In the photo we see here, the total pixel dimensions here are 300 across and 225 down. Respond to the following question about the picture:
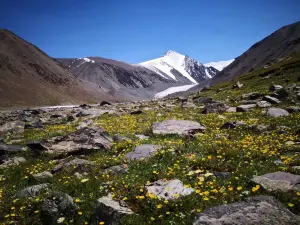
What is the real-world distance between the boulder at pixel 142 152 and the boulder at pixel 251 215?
17.4ft

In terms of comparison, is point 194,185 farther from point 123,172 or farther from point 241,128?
point 241,128

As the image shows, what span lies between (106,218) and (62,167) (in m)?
5.12

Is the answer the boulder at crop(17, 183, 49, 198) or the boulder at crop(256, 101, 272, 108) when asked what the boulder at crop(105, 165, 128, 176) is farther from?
the boulder at crop(256, 101, 272, 108)

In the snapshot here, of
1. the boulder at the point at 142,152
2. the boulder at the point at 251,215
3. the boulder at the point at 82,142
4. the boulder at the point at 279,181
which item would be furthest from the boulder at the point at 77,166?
the boulder at the point at 279,181

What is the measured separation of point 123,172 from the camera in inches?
396

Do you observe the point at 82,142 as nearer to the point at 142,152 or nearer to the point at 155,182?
the point at 142,152

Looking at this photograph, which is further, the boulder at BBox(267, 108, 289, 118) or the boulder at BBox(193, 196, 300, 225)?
the boulder at BBox(267, 108, 289, 118)

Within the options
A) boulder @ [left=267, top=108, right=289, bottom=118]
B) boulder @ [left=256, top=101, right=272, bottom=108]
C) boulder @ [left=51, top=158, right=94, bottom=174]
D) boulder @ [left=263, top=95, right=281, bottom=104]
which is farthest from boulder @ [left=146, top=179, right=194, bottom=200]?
boulder @ [left=263, top=95, right=281, bottom=104]

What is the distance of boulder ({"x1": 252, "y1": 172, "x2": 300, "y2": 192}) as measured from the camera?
6.84 meters

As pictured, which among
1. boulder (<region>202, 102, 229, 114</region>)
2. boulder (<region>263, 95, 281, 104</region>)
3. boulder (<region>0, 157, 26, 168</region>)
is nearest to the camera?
boulder (<region>0, 157, 26, 168</region>)

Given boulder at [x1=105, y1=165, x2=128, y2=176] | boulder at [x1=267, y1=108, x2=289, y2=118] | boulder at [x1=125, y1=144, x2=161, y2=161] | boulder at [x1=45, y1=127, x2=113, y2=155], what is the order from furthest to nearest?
boulder at [x1=267, y1=108, x2=289, y2=118]
boulder at [x1=45, y1=127, x2=113, y2=155]
boulder at [x1=125, y1=144, x2=161, y2=161]
boulder at [x1=105, y1=165, x2=128, y2=176]

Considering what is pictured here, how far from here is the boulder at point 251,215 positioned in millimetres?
5515

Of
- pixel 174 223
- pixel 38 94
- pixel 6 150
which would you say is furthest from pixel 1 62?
pixel 174 223

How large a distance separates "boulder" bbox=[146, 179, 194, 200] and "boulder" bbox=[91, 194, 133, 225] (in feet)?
3.62
